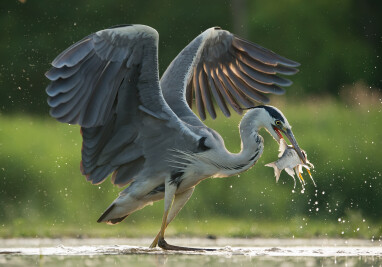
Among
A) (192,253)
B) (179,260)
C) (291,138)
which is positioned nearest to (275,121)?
(291,138)

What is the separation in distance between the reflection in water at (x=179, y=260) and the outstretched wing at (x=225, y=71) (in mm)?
1571

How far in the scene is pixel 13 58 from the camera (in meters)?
21.0

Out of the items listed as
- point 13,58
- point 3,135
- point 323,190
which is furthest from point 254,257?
point 13,58

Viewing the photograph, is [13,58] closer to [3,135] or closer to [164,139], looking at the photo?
[3,135]

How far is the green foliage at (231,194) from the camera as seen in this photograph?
11.4 meters

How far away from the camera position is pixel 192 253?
29.8 ft

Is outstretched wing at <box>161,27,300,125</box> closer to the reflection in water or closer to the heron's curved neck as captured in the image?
the heron's curved neck

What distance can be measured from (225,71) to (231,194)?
2174mm

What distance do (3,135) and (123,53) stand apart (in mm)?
5251

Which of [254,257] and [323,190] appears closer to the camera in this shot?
[254,257]

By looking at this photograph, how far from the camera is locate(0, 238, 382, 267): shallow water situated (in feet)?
28.1

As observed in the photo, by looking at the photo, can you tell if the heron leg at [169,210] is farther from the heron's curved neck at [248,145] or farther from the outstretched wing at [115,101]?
the heron's curved neck at [248,145]

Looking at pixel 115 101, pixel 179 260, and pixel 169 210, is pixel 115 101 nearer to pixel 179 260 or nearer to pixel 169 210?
pixel 169 210

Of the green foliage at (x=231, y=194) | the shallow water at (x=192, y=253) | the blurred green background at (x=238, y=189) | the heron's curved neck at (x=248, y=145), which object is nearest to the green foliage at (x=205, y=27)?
the blurred green background at (x=238, y=189)
